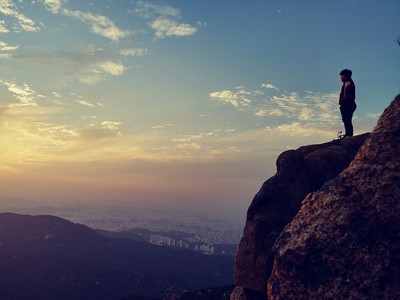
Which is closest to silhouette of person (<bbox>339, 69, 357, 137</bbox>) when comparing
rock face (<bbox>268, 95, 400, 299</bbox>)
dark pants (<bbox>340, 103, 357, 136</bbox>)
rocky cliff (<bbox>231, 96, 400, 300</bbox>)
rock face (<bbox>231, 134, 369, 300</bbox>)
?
dark pants (<bbox>340, 103, 357, 136</bbox>)

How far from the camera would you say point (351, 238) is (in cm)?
1406

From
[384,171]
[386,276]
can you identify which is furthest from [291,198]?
[386,276]

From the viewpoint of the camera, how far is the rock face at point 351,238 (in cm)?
1330

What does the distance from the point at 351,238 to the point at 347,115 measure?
13.5 m

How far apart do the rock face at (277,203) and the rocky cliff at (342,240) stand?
0.20 ft

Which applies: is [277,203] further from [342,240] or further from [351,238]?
[351,238]

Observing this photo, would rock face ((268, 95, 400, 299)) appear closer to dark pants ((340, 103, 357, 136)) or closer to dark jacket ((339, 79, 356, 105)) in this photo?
dark jacket ((339, 79, 356, 105))

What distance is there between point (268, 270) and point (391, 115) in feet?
34.7

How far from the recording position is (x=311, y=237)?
14.8m

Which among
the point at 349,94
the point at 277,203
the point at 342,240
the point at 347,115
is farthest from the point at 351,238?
the point at 349,94

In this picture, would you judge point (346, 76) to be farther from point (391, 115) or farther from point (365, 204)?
point (365, 204)

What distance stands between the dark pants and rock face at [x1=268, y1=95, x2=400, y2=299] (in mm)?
8146

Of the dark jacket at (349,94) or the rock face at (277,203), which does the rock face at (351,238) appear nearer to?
the rock face at (277,203)

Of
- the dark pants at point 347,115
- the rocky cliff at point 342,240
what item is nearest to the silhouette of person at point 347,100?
the dark pants at point 347,115
